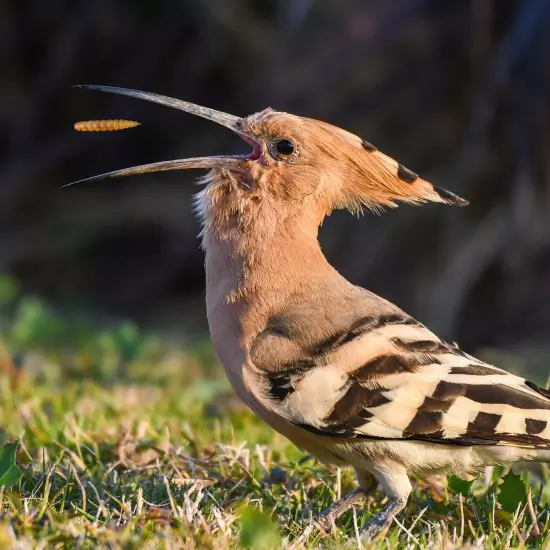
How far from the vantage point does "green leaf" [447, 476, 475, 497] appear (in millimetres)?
2473

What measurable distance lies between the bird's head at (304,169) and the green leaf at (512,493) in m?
0.75

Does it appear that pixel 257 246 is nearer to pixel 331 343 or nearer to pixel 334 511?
pixel 331 343

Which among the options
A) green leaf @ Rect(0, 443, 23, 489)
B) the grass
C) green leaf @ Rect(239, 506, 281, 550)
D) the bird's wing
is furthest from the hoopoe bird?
green leaf @ Rect(0, 443, 23, 489)

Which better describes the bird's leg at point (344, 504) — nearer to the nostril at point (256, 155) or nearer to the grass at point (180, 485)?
the grass at point (180, 485)

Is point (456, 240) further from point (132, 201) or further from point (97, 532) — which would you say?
point (97, 532)

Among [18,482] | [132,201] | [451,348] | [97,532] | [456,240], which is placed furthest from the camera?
[132,201]

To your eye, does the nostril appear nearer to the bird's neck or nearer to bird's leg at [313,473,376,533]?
the bird's neck

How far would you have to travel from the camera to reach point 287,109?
6598mm

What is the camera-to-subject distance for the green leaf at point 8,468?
2.22 m

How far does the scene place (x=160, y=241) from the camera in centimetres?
803

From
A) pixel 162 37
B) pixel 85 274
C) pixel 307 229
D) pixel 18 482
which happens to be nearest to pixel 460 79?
pixel 162 37

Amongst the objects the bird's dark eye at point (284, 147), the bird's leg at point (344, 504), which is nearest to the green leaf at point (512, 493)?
the bird's leg at point (344, 504)

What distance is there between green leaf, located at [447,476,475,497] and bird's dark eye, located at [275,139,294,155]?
0.96 m

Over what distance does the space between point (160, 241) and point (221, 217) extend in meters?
5.42
